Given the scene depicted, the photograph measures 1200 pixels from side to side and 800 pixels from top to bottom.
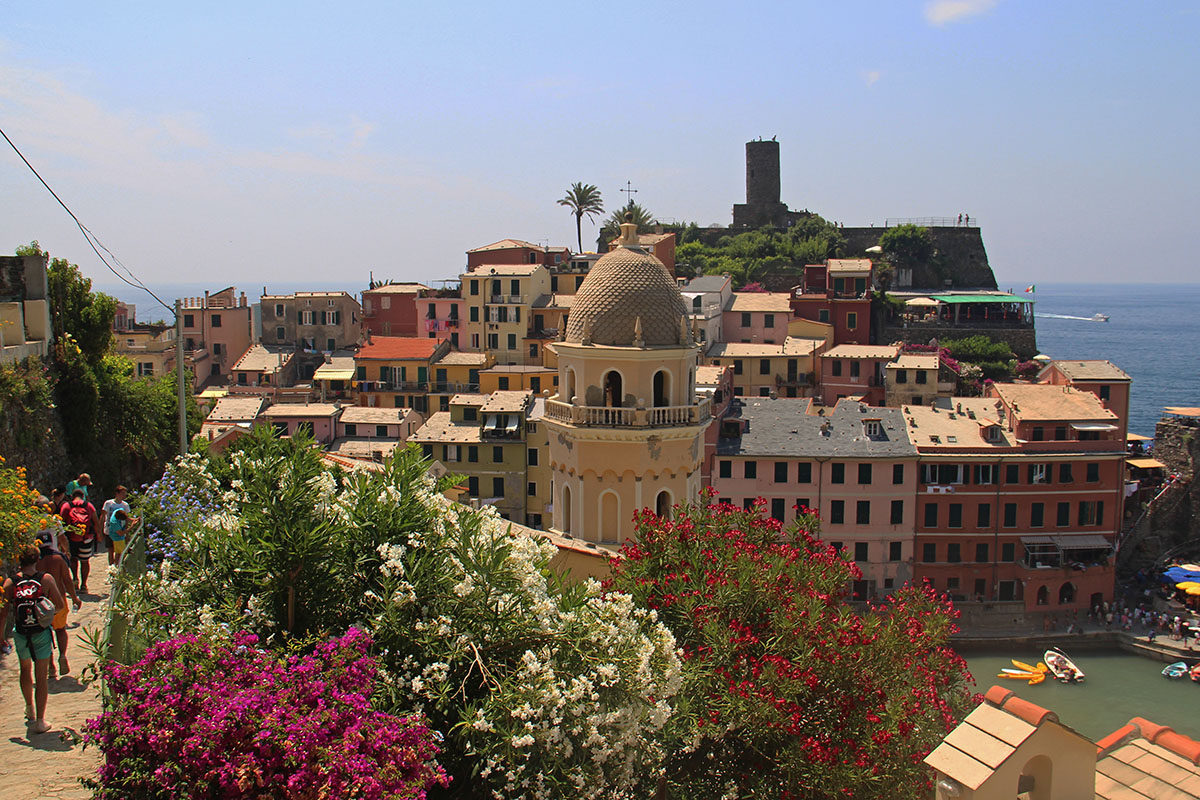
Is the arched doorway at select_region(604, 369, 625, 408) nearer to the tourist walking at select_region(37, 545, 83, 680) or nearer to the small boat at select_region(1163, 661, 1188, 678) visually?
the tourist walking at select_region(37, 545, 83, 680)

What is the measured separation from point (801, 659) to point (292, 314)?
7257 centimetres

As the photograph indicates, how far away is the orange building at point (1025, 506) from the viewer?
176ft

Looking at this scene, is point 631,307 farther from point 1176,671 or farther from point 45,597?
point 1176,671

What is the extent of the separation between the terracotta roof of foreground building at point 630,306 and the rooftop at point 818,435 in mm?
32031

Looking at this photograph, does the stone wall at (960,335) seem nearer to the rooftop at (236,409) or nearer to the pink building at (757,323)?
the pink building at (757,323)

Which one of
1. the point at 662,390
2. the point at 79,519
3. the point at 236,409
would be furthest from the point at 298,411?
the point at 79,519

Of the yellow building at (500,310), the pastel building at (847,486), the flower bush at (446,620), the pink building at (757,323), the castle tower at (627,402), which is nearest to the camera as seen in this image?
the flower bush at (446,620)

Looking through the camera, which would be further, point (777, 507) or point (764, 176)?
point (764, 176)

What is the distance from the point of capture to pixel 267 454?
472 inches

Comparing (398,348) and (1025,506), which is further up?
(398,348)

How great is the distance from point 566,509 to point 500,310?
52289mm

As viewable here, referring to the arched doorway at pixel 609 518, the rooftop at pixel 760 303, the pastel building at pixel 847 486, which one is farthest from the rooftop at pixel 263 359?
the arched doorway at pixel 609 518

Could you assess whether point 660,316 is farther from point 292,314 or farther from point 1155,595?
point 292,314

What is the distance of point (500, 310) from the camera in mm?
74375
